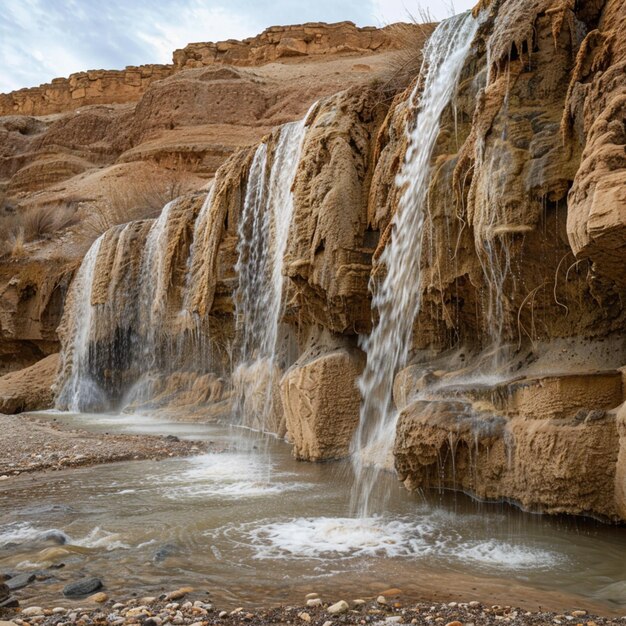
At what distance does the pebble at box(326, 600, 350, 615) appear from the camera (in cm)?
330

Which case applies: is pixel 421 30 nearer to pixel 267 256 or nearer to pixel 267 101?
pixel 267 256

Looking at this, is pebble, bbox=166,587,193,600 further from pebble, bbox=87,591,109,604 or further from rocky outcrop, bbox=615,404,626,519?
rocky outcrop, bbox=615,404,626,519

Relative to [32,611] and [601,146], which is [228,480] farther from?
[601,146]

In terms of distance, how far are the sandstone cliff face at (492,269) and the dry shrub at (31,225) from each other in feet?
43.9

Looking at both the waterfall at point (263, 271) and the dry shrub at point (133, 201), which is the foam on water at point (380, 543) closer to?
the waterfall at point (263, 271)

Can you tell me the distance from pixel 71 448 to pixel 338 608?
21.5 feet

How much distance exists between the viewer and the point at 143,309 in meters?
16.5

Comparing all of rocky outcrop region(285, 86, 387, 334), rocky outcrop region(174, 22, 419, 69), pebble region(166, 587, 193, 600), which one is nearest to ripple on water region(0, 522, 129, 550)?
pebble region(166, 587, 193, 600)

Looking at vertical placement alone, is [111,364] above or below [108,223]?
below

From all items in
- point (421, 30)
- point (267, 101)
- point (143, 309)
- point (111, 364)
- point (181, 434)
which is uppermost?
point (267, 101)

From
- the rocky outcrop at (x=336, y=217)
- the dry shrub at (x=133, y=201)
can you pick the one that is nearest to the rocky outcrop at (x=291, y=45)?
the dry shrub at (x=133, y=201)

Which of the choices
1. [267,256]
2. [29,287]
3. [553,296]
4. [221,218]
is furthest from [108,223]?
[553,296]

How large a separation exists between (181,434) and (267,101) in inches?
878

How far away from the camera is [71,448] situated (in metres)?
9.05
